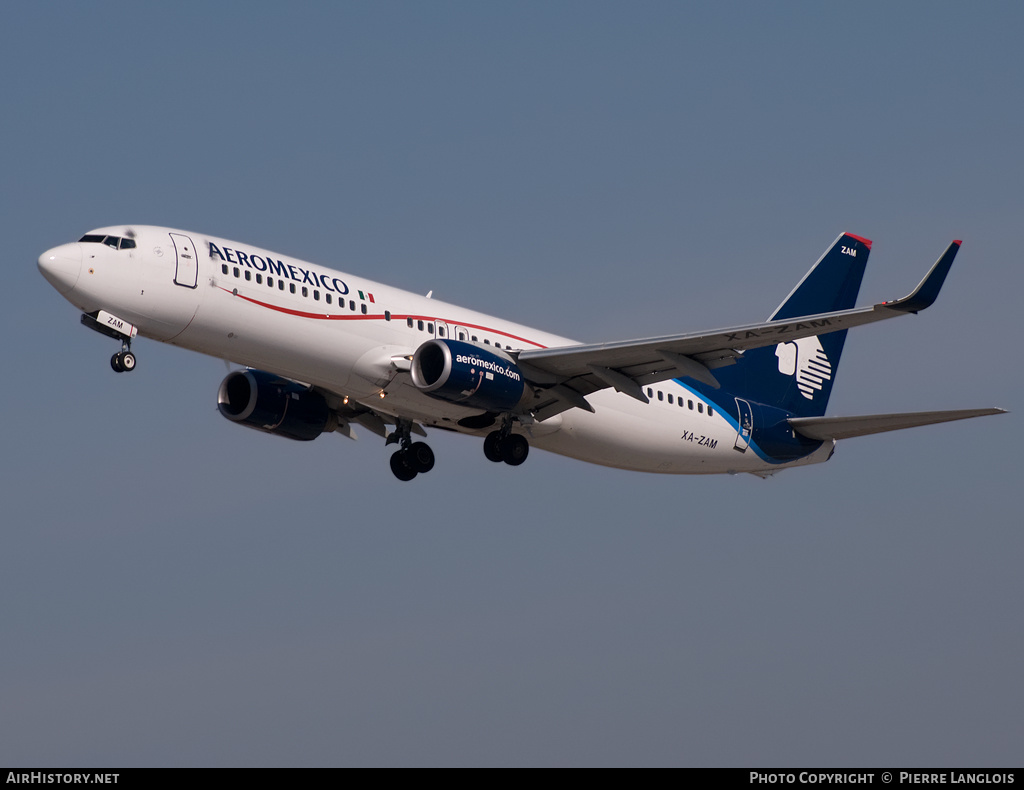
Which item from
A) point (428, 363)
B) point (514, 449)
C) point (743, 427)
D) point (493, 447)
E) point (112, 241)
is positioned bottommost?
point (514, 449)

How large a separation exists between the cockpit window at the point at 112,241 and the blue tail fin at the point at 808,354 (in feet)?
63.0

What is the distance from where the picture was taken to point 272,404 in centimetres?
4009

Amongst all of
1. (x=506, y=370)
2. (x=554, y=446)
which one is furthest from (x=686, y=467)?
(x=506, y=370)

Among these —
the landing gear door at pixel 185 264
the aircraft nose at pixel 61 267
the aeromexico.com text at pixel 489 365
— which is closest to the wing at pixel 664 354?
the aeromexico.com text at pixel 489 365

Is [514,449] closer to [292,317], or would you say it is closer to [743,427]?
[292,317]

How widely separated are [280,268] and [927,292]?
15.5 m

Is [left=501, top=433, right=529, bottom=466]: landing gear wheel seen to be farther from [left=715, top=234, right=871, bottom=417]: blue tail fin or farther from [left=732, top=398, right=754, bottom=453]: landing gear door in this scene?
[left=715, top=234, right=871, bottom=417]: blue tail fin

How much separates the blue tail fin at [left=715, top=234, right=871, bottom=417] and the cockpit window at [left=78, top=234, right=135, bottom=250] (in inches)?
755

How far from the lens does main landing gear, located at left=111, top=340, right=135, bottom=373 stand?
3431cm

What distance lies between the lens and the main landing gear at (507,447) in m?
39.1

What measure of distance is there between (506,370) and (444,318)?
8.07 ft

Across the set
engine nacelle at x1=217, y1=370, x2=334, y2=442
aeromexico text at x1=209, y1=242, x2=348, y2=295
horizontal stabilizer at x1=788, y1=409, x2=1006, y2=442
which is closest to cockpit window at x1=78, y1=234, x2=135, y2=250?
aeromexico text at x1=209, y1=242, x2=348, y2=295

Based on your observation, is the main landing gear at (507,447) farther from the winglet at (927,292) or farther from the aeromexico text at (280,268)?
the winglet at (927,292)

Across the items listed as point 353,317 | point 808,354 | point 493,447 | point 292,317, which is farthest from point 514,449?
point 808,354
